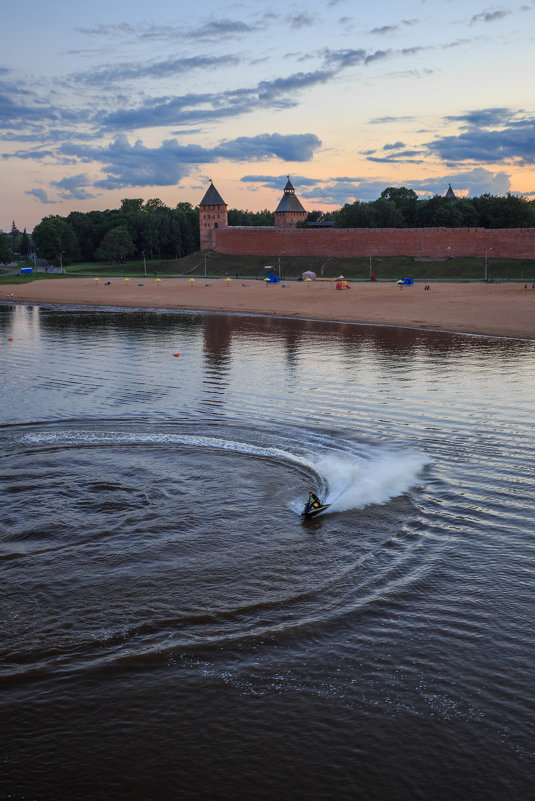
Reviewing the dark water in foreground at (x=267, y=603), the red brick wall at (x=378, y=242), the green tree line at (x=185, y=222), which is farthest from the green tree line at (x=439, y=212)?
the dark water in foreground at (x=267, y=603)

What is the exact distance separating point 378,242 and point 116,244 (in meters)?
48.1

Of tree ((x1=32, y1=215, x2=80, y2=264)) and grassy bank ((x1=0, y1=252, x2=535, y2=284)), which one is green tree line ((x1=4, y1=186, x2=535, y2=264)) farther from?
grassy bank ((x1=0, y1=252, x2=535, y2=284))

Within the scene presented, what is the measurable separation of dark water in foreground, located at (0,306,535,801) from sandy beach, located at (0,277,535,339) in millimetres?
22575

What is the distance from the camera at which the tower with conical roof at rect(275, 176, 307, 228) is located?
415ft

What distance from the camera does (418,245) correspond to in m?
99.6

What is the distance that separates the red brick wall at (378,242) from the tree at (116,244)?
16396 mm

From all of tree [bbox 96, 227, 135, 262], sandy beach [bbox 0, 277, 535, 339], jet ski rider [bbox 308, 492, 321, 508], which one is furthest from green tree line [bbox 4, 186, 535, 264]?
jet ski rider [bbox 308, 492, 321, 508]

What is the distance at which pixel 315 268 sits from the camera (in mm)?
104188

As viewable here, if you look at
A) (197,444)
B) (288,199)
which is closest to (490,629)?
(197,444)

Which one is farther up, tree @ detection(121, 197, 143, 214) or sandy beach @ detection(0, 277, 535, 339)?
tree @ detection(121, 197, 143, 214)

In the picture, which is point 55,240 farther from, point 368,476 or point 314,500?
point 314,500

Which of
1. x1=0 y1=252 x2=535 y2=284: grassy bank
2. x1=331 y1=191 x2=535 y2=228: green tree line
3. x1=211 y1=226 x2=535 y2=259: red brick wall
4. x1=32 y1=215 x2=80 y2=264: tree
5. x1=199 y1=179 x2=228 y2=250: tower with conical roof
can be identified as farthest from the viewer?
x1=32 y1=215 x2=80 y2=264: tree

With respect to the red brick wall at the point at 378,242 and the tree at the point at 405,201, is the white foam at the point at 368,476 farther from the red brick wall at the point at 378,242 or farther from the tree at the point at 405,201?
the tree at the point at 405,201

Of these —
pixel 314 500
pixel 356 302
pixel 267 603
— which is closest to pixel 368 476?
pixel 314 500
